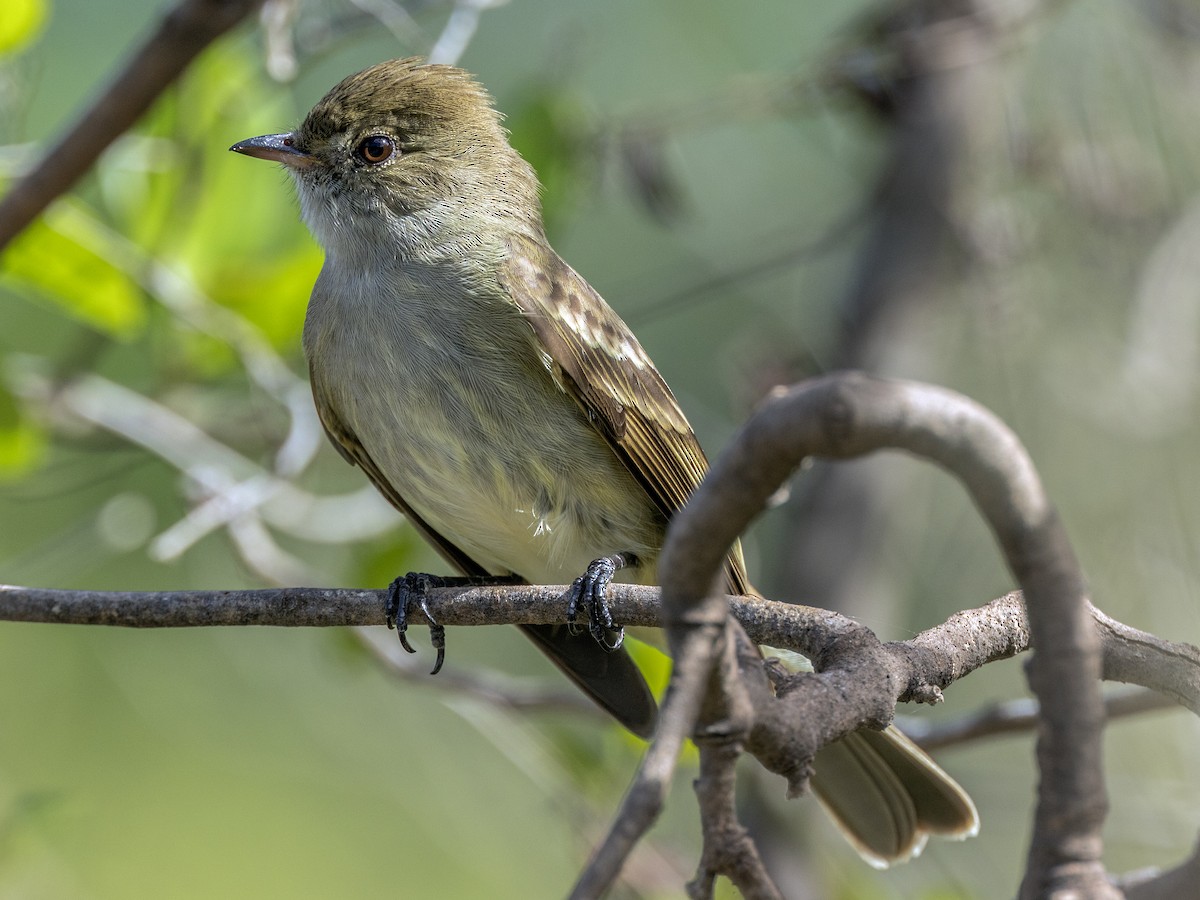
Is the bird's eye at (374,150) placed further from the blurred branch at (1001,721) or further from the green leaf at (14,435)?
the blurred branch at (1001,721)

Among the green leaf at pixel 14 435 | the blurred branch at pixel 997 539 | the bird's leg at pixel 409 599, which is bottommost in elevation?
the green leaf at pixel 14 435

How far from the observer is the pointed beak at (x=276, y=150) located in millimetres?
3697

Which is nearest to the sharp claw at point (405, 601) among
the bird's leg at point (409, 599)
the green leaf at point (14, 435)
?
the bird's leg at point (409, 599)

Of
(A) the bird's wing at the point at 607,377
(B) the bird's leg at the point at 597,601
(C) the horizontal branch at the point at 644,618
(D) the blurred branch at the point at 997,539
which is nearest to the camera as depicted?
(D) the blurred branch at the point at 997,539

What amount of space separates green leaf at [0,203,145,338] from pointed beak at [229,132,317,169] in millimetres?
449

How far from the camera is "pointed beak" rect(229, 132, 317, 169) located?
3.70 meters

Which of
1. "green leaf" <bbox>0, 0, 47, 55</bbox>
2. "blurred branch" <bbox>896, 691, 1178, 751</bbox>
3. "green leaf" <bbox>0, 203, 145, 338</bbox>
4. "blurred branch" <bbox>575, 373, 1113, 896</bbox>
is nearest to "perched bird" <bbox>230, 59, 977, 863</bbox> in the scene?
"blurred branch" <bbox>896, 691, 1178, 751</bbox>

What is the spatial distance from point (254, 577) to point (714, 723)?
2515mm

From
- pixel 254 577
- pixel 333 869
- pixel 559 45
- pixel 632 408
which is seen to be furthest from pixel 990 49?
pixel 333 869

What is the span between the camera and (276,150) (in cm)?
372

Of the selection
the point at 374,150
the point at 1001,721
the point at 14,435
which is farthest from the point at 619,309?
the point at 1001,721

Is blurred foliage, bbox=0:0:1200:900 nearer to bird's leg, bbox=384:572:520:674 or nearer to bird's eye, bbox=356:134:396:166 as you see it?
bird's eye, bbox=356:134:396:166

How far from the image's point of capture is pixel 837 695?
159 cm

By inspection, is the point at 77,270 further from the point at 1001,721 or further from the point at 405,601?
the point at 1001,721
